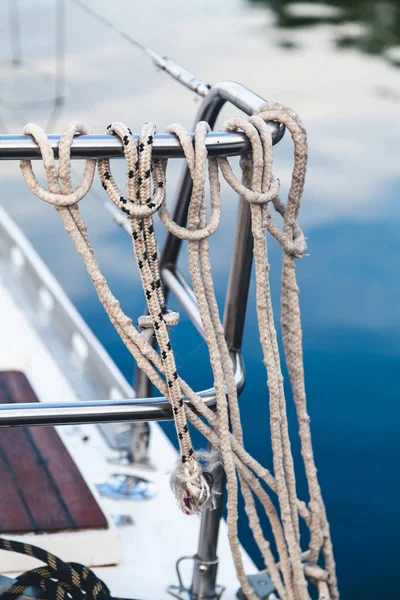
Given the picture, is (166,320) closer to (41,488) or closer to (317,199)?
(41,488)

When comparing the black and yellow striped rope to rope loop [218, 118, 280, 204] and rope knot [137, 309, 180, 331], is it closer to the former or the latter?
rope knot [137, 309, 180, 331]

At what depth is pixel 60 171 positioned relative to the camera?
33.3 inches

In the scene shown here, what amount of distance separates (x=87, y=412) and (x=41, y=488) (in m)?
0.49

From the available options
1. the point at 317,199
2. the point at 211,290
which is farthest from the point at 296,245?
the point at 317,199

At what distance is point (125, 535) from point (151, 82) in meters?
4.41

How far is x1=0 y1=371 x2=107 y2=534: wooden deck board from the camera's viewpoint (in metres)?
1.36

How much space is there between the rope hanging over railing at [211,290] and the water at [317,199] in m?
0.08

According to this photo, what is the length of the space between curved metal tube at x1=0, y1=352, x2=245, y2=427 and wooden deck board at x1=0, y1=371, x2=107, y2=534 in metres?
0.40

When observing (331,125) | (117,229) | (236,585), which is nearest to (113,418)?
(236,585)

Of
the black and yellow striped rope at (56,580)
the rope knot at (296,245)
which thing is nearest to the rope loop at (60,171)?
the rope knot at (296,245)

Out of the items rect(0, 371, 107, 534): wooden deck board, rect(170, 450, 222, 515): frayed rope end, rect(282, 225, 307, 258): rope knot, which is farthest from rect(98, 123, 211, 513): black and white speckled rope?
rect(0, 371, 107, 534): wooden deck board

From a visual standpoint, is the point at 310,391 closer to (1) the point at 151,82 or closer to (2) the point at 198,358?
(2) the point at 198,358

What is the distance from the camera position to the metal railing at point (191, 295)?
2.79 feet

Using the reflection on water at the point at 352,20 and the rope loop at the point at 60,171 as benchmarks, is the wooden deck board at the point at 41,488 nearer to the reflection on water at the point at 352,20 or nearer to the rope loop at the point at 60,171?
the rope loop at the point at 60,171
